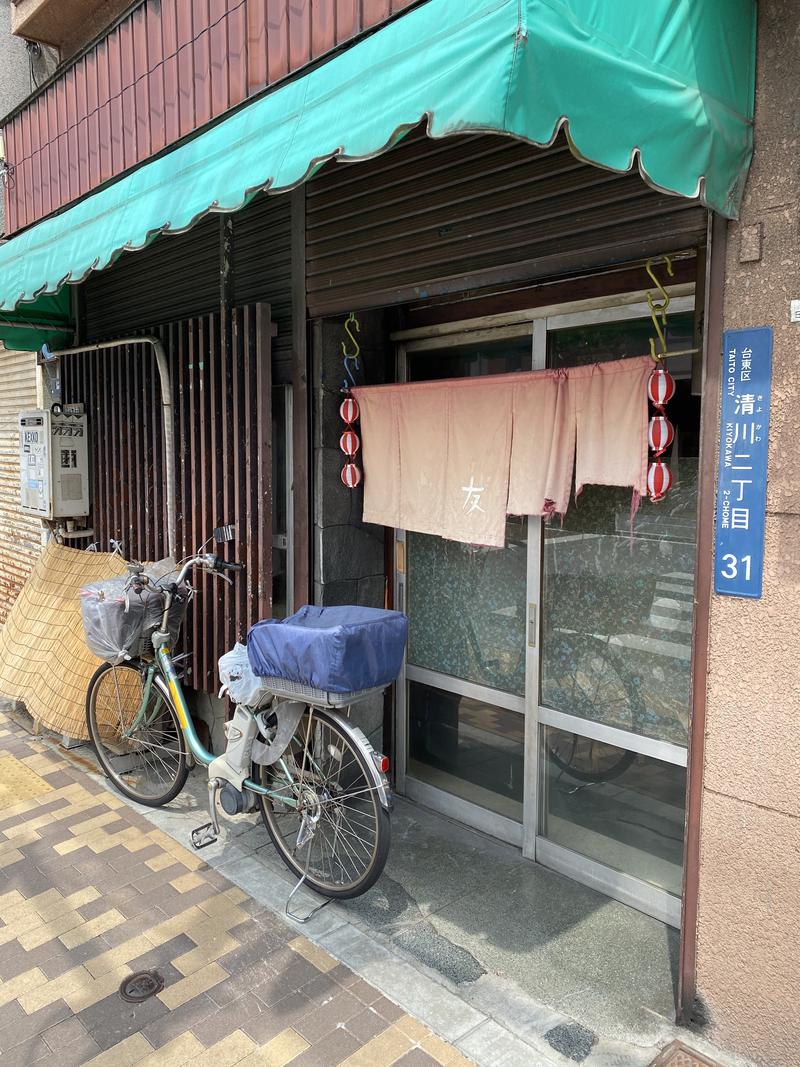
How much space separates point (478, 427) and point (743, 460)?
1742mm

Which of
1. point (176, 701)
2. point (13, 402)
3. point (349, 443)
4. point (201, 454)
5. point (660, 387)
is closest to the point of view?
point (660, 387)

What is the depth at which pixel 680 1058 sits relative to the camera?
3.27m

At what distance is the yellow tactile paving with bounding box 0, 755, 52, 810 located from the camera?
18.8 feet

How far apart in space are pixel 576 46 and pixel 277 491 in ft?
13.1

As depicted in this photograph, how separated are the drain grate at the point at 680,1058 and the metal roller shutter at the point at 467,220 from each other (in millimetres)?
3374

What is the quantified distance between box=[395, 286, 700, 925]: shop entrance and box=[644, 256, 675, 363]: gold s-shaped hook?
0.19 feet

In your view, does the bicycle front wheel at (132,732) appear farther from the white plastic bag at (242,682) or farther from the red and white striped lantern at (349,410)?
the red and white striped lantern at (349,410)

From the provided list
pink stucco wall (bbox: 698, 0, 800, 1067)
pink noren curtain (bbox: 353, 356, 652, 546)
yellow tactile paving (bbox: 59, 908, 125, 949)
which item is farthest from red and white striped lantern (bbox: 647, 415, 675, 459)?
yellow tactile paving (bbox: 59, 908, 125, 949)

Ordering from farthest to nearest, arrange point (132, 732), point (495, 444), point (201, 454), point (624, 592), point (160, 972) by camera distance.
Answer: point (201, 454), point (132, 732), point (495, 444), point (624, 592), point (160, 972)

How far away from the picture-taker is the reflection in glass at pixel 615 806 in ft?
13.9

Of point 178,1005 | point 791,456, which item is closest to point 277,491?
point 178,1005

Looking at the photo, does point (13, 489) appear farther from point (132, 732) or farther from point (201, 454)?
point (132, 732)

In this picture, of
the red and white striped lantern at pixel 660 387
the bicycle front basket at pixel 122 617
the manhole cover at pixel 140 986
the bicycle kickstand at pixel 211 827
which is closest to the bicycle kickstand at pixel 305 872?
the bicycle kickstand at pixel 211 827

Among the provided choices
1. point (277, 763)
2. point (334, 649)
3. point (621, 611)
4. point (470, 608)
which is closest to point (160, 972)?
point (277, 763)
